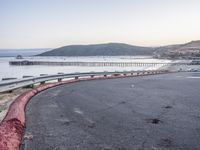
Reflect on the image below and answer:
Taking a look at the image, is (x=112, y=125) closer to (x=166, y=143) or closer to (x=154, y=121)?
(x=154, y=121)

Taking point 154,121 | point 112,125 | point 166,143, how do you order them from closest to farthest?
1. point 166,143
2. point 112,125
3. point 154,121

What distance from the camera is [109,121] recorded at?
7895 mm

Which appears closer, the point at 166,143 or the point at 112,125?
→ the point at 166,143

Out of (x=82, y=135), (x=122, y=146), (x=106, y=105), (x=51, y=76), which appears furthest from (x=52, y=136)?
(x=51, y=76)

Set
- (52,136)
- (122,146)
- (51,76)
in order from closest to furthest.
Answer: (122,146)
(52,136)
(51,76)

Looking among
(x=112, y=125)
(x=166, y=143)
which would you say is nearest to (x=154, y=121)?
(x=112, y=125)

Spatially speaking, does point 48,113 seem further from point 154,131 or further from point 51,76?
point 51,76

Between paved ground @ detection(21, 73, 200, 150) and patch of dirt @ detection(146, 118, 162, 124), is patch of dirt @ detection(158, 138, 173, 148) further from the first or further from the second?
patch of dirt @ detection(146, 118, 162, 124)

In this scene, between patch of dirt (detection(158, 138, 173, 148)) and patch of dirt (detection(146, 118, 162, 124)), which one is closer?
patch of dirt (detection(158, 138, 173, 148))

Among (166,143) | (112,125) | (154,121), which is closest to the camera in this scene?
(166,143)

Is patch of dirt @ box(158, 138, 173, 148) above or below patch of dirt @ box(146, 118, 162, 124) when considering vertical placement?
above

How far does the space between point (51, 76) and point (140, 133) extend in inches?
567

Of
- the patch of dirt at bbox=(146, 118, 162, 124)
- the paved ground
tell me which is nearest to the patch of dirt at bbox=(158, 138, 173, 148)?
the paved ground

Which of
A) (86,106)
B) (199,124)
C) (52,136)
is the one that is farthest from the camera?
(86,106)
